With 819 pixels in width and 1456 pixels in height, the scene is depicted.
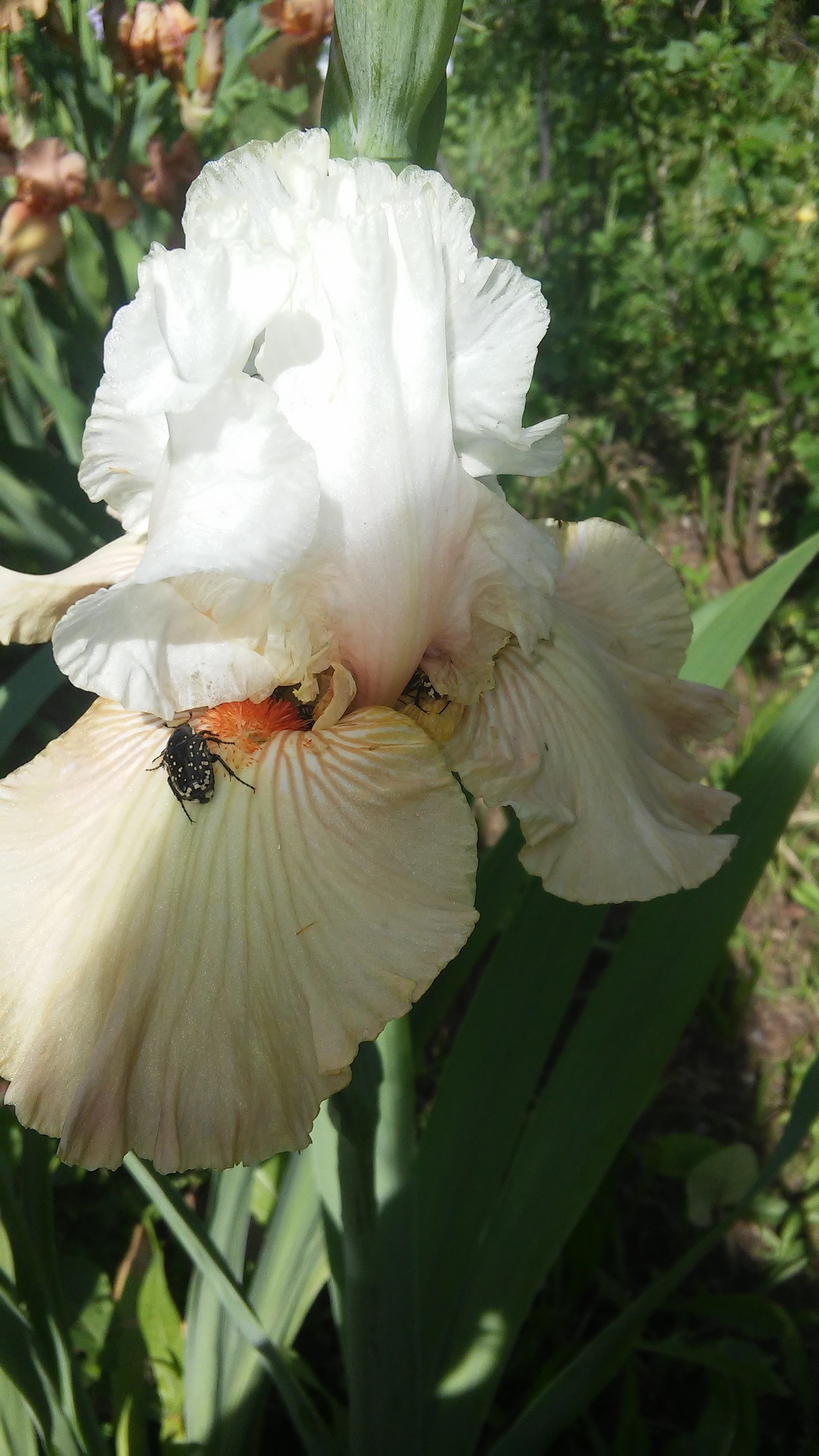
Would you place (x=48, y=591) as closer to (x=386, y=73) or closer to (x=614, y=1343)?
(x=386, y=73)

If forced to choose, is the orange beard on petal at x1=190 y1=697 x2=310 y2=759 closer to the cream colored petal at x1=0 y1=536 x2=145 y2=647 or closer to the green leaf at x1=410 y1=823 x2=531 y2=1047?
the cream colored petal at x1=0 y1=536 x2=145 y2=647

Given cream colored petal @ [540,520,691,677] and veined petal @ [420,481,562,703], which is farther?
cream colored petal @ [540,520,691,677]

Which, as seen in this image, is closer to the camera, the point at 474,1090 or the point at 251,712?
the point at 251,712

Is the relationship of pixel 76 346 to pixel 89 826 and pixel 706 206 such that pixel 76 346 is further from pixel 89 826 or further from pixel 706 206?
pixel 706 206

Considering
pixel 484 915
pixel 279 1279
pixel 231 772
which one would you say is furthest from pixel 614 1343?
pixel 231 772

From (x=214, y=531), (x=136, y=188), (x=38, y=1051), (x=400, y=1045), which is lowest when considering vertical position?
(x=400, y=1045)

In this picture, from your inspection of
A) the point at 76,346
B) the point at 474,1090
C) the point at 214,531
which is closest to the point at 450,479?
the point at 214,531

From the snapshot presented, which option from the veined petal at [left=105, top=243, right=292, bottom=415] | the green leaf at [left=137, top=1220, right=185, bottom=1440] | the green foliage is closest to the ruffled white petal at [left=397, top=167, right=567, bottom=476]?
the veined petal at [left=105, top=243, right=292, bottom=415]
